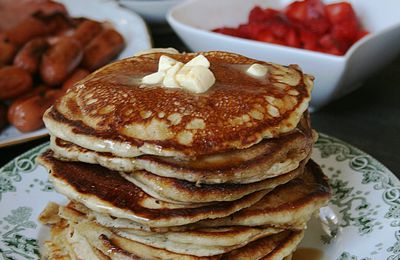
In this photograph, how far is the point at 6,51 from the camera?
2.58m

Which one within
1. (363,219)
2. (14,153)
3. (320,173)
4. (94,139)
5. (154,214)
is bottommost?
(14,153)

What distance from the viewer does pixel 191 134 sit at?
4.18 ft

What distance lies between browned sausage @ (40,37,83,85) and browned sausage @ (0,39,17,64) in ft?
0.50

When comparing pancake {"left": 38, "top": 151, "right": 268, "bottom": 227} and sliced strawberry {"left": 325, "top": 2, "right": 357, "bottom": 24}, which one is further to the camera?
sliced strawberry {"left": 325, "top": 2, "right": 357, "bottom": 24}

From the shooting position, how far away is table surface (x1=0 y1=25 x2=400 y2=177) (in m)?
2.13

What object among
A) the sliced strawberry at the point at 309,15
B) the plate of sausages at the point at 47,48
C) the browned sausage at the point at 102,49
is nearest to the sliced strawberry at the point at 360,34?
the sliced strawberry at the point at 309,15

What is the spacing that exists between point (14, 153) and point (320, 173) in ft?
3.80

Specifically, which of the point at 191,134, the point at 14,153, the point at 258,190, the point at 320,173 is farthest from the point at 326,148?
the point at 14,153

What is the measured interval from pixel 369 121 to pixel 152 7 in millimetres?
1450

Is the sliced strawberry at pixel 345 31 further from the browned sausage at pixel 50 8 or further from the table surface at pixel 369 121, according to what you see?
the browned sausage at pixel 50 8

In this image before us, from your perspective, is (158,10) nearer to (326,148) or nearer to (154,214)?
(326,148)

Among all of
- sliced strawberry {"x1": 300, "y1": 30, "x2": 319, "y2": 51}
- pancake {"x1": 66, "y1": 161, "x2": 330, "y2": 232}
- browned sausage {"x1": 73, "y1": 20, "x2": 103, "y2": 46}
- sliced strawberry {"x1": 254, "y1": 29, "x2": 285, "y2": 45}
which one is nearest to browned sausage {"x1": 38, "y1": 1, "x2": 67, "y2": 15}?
browned sausage {"x1": 73, "y1": 20, "x2": 103, "y2": 46}

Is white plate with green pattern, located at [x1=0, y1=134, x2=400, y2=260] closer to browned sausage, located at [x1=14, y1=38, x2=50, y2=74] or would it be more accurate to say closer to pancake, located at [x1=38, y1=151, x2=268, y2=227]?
pancake, located at [x1=38, y1=151, x2=268, y2=227]

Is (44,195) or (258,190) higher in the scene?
(258,190)
